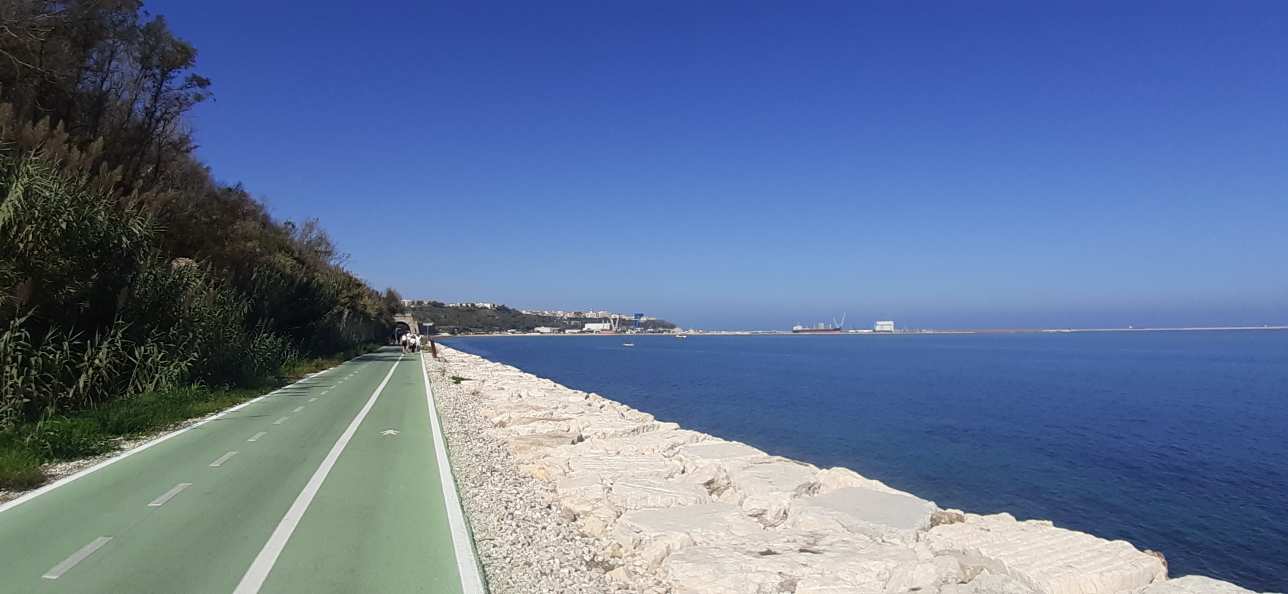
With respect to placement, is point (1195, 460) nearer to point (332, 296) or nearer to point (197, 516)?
point (197, 516)

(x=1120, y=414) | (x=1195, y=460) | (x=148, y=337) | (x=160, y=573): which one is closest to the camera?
(x=160, y=573)

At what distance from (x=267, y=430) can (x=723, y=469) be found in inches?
322

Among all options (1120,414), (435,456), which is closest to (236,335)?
(435,456)

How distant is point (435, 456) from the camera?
35.0 ft

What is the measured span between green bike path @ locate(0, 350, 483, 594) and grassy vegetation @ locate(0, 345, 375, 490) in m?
0.54

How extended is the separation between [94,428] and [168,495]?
4.73 meters

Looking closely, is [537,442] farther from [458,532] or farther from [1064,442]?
[1064,442]

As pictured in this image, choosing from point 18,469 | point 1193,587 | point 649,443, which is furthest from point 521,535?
point 18,469

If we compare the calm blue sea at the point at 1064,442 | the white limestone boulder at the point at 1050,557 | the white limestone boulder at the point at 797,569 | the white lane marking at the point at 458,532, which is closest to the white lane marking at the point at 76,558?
the white lane marking at the point at 458,532

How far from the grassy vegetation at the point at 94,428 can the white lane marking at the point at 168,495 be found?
59.1 inches

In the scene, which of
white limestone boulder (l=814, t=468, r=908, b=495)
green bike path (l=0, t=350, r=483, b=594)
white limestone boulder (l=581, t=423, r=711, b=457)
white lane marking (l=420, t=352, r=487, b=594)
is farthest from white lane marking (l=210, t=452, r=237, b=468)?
white limestone boulder (l=814, t=468, r=908, b=495)

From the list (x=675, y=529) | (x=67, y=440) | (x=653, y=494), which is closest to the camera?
(x=675, y=529)

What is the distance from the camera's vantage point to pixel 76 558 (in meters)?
5.49

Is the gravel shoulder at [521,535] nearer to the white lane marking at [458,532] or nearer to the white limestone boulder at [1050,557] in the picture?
the white lane marking at [458,532]
